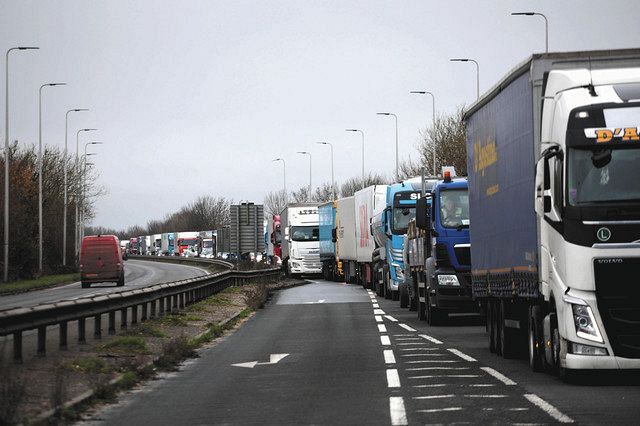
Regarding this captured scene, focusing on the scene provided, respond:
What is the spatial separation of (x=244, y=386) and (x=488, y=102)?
631 centimetres

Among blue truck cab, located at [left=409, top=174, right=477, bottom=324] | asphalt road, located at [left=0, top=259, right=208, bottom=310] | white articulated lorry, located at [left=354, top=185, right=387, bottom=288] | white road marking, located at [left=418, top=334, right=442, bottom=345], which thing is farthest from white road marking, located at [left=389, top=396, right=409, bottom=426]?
white articulated lorry, located at [left=354, top=185, right=387, bottom=288]

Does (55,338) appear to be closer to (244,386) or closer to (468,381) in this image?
(244,386)

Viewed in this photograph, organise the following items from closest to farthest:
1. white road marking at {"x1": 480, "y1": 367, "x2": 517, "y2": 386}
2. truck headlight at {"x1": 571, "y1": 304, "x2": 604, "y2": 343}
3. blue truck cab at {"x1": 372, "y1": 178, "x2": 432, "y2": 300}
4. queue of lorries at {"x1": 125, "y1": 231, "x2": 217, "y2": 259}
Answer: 1. truck headlight at {"x1": 571, "y1": 304, "x2": 604, "y2": 343}
2. white road marking at {"x1": 480, "y1": 367, "x2": 517, "y2": 386}
3. blue truck cab at {"x1": 372, "y1": 178, "x2": 432, "y2": 300}
4. queue of lorries at {"x1": 125, "y1": 231, "x2": 217, "y2": 259}

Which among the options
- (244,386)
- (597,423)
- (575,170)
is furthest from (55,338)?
(597,423)

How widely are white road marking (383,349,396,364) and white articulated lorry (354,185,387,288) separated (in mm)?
25115

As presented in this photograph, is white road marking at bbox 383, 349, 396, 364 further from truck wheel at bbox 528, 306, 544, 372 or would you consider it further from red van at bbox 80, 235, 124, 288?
red van at bbox 80, 235, 124, 288

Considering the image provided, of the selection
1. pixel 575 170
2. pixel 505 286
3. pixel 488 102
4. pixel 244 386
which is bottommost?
pixel 244 386

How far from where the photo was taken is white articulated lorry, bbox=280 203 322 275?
7150 centimetres

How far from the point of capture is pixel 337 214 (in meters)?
63.4

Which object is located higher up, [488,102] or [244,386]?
[488,102]

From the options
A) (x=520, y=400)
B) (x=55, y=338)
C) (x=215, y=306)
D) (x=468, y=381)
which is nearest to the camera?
(x=520, y=400)

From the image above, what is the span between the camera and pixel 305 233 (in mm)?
71625

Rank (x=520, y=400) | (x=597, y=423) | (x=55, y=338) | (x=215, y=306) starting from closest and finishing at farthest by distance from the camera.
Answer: (x=597, y=423) < (x=520, y=400) < (x=55, y=338) < (x=215, y=306)

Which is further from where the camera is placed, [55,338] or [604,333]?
[55,338]
